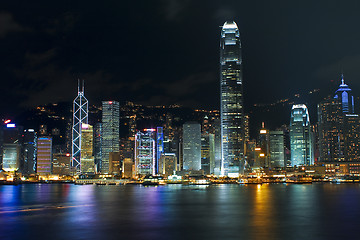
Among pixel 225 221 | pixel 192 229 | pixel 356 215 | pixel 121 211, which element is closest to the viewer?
pixel 192 229

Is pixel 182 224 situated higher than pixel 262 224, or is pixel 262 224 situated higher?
pixel 262 224

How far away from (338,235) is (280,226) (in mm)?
7302

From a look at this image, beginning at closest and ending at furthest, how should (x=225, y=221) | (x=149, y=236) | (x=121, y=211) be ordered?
(x=149, y=236), (x=225, y=221), (x=121, y=211)

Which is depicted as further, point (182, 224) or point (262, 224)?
point (182, 224)

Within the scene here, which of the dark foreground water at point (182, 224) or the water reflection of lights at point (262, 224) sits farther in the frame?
the dark foreground water at point (182, 224)

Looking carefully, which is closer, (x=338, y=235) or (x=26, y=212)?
(x=338, y=235)

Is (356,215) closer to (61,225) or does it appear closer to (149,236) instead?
(149,236)

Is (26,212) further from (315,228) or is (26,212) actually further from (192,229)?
(315,228)

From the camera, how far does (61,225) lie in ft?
174

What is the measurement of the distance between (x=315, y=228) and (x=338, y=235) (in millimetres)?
5046

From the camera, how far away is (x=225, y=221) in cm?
5775

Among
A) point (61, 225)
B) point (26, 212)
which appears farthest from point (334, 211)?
point (26, 212)

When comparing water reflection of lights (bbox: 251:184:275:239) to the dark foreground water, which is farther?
the dark foreground water

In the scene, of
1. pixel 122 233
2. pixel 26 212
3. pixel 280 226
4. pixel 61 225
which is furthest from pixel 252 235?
pixel 26 212
